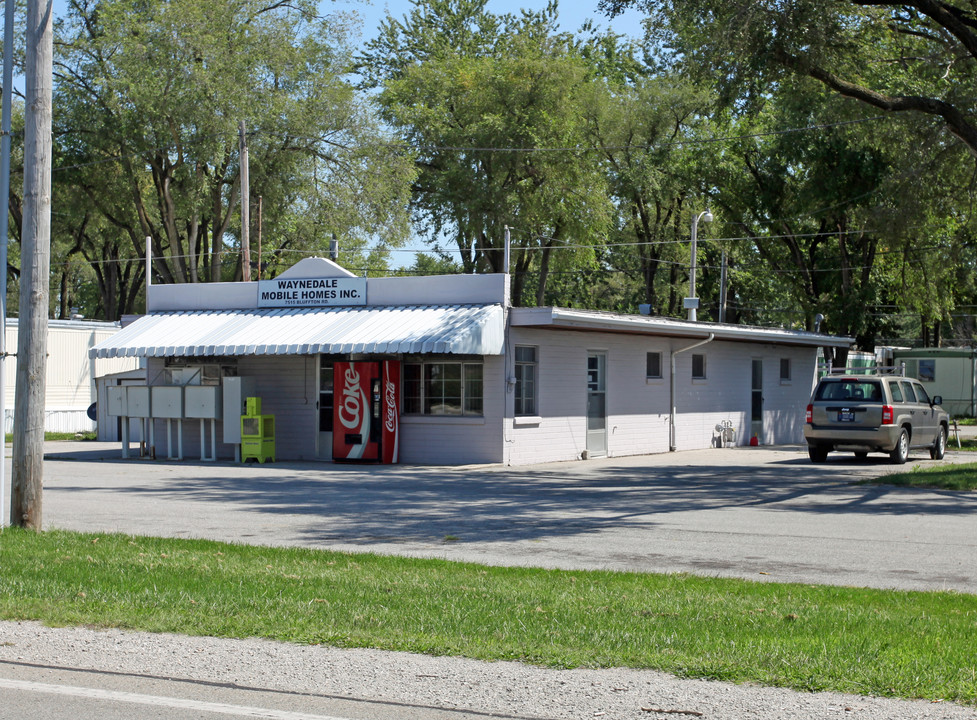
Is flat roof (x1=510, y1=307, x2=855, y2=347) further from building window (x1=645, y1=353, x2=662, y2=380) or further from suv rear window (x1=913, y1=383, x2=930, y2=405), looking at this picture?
suv rear window (x1=913, y1=383, x2=930, y2=405)

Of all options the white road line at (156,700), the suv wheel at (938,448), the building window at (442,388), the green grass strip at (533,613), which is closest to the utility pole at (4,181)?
the green grass strip at (533,613)

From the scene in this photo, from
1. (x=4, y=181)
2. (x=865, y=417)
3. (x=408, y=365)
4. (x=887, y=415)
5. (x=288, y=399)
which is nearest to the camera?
(x=4, y=181)

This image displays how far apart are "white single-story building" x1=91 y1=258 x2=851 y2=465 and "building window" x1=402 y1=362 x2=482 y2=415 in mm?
30

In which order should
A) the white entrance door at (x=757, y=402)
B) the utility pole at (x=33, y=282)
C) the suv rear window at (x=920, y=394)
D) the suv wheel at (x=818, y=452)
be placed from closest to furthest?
the utility pole at (x=33, y=282) < the suv wheel at (x=818, y=452) < the suv rear window at (x=920, y=394) < the white entrance door at (x=757, y=402)

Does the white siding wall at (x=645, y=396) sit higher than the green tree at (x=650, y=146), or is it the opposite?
the green tree at (x=650, y=146)

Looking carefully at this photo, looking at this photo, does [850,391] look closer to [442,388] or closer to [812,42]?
[812,42]

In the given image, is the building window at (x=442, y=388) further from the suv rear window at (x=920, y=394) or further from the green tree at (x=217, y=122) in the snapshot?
the green tree at (x=217, y=122)

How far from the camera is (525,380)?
23203 mm

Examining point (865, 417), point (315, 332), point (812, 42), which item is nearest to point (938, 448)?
point (865, 417)

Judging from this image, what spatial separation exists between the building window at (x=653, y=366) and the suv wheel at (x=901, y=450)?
6273mm

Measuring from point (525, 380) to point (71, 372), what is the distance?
2007 cm

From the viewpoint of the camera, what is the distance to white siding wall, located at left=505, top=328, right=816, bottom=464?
2359 centimetres

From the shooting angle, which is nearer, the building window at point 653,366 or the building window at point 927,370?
the building window at point 653,366

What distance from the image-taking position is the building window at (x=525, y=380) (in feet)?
75.4
